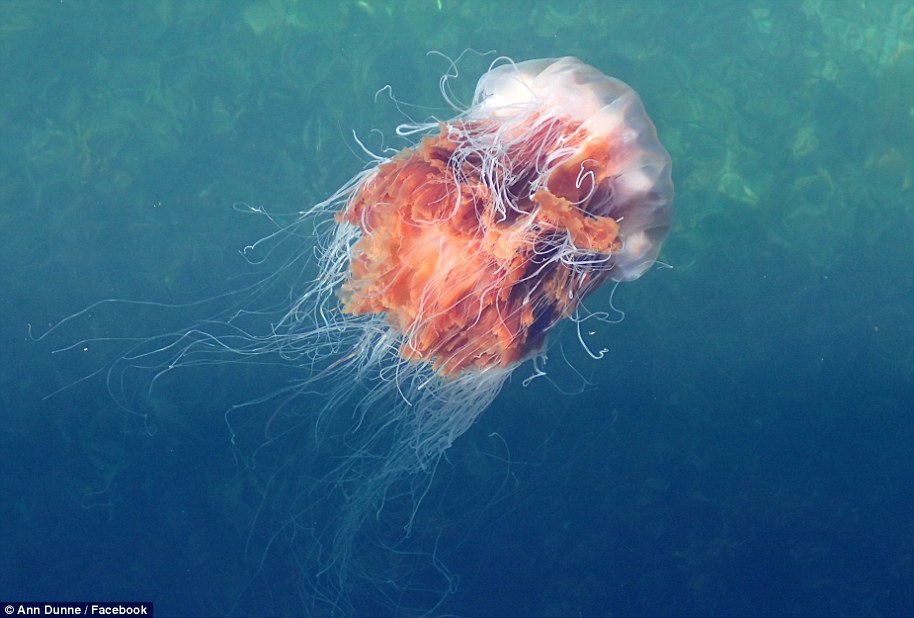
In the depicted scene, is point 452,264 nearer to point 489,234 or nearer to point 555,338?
point 489,234

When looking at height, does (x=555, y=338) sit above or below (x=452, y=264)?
below

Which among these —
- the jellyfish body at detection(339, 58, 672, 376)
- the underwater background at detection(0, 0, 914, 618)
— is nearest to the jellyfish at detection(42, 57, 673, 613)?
the jellyfish body at detection(339, 58, 672, 376)

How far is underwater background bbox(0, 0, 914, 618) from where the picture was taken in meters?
3.33

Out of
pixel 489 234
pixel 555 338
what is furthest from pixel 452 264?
pixel 555 338

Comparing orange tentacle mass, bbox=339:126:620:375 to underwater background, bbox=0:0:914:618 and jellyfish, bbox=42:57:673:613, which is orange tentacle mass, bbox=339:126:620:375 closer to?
jellyfish, bbox=42:57:673:613

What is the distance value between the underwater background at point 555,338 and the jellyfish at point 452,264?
251 millimetres

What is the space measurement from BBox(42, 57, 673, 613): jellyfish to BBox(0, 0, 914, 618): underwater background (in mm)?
251

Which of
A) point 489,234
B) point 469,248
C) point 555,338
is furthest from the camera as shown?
point 555,338

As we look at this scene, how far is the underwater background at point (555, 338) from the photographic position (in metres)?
3.33

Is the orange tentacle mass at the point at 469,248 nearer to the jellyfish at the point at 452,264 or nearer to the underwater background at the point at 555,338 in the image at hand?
the jellyfish at the point at 452,264

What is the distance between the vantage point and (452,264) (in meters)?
2.62

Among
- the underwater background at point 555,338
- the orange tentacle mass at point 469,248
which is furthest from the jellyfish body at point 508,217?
the underwater background at point 555,338

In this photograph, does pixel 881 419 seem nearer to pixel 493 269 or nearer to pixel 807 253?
pixel 807 253

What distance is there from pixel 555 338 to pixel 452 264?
3.18 feet
